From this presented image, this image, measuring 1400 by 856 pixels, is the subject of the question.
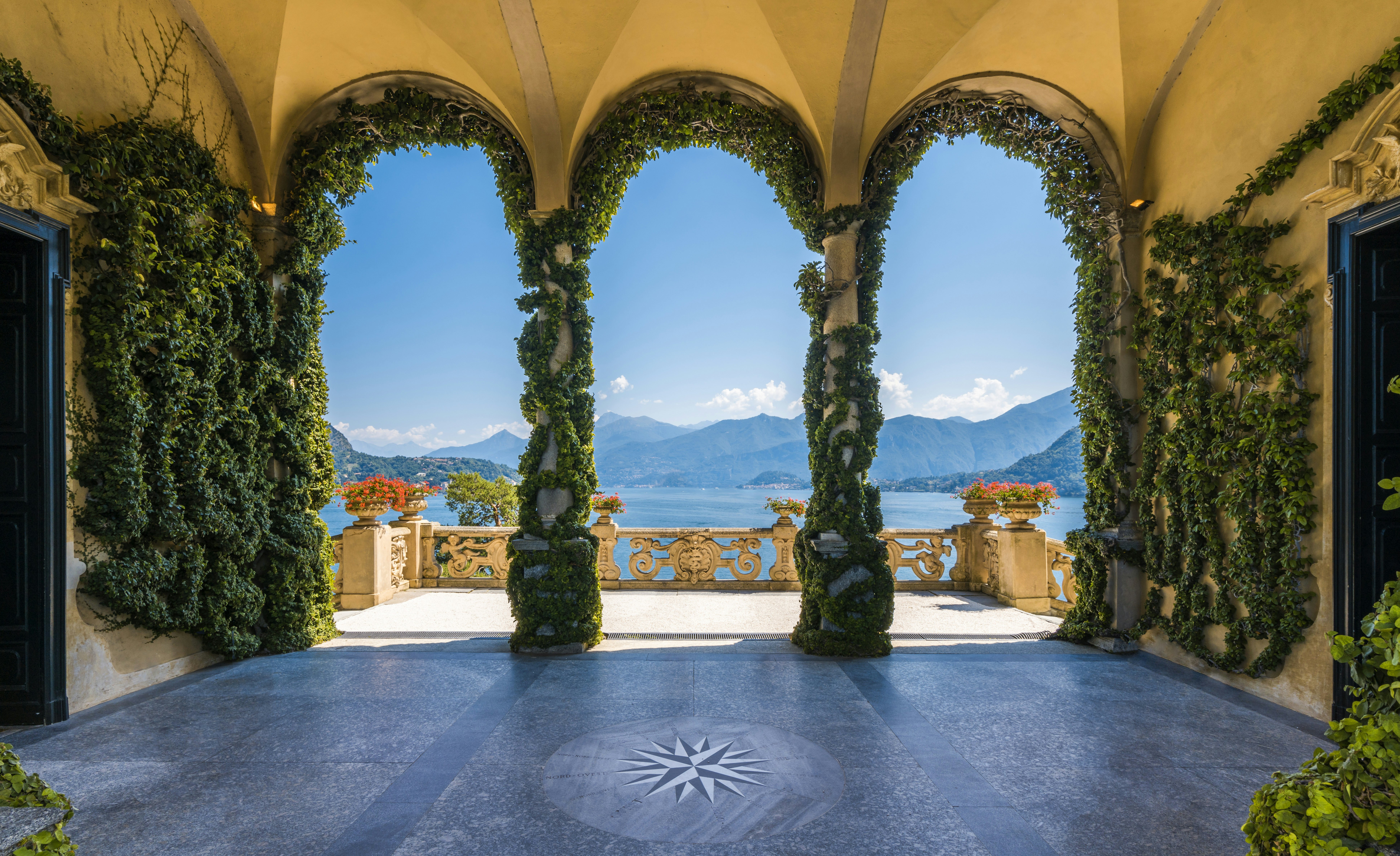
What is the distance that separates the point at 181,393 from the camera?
4.97m

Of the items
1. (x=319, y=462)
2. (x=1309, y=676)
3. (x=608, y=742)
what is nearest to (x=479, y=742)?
(x=608, y=742)

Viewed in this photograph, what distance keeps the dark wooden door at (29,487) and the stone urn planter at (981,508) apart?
9562mm

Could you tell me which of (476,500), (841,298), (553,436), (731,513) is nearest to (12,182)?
(553,436)

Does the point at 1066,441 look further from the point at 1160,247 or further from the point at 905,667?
the point at 905,667

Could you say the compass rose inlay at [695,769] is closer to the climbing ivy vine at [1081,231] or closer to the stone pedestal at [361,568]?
the climbing ivy vine at [1081,231]

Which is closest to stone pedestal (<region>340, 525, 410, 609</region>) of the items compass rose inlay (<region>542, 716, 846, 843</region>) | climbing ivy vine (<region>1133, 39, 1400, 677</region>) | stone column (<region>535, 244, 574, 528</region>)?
stone column (<region>535, 244, 574, 528</region>)

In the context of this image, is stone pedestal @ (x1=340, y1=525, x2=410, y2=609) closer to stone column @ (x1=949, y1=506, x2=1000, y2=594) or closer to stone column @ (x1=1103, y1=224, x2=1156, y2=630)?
stone column @ (x1=949, y1=506, x2=1000, y2=594)

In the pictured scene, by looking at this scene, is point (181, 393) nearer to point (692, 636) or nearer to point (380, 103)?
point (380, 103)

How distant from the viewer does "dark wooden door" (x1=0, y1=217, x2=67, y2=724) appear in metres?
4.22

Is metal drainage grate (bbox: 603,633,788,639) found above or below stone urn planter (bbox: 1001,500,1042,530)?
below

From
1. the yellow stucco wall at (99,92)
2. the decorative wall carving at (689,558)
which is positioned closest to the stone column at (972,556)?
the decorative wall carving at (689,558)

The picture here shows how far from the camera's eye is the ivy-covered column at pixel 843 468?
5816mm

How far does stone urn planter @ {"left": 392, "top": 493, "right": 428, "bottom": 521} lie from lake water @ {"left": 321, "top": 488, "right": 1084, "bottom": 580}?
0.17m

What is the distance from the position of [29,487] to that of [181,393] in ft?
3.49
